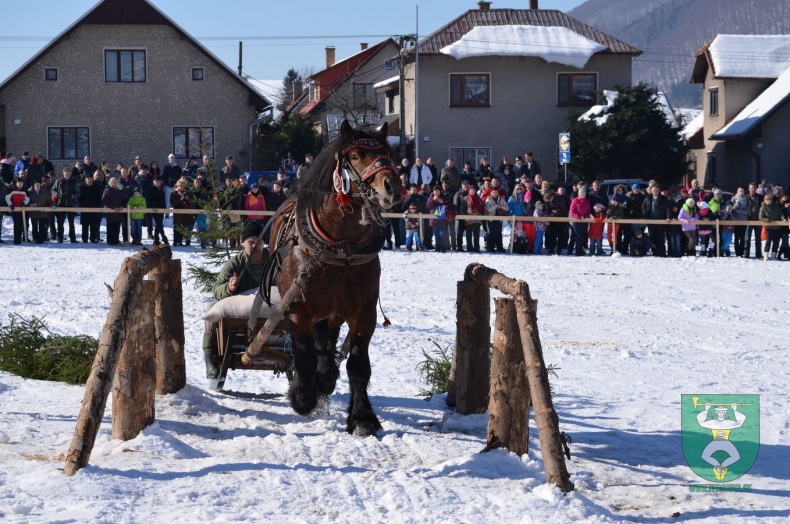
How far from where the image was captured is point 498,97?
42.2 m

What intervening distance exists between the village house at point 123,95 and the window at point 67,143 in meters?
0.04

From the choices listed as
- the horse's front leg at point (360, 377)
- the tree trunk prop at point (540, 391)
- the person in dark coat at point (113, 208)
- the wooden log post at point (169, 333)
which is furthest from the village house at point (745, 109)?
the tree trunk prop at point (540, 391)

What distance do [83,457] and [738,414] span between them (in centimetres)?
451

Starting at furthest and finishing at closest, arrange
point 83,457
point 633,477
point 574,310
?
point 574,310 < point 633,477 < point 83,457

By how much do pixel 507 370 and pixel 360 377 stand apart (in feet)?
4.09

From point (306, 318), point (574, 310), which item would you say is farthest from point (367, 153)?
point (574, 310)

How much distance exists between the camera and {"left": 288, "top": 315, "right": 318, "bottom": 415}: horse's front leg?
7.37m

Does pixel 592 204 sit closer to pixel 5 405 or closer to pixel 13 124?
pixel 5 405

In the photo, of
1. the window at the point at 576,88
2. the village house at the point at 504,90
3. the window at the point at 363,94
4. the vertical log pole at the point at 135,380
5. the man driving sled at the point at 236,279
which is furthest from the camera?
the window at the point at 363,94

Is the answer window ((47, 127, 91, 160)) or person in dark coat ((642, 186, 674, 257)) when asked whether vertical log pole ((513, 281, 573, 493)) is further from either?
window ((47, 127, 91, 160))

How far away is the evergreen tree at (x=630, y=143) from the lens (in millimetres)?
38031

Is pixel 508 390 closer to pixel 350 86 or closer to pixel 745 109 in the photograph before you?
pixel 745 109

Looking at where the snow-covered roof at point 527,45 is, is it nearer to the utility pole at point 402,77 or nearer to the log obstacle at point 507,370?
the utility pole at point 402,77

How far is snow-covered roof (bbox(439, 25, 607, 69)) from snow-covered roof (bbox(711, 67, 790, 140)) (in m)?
6.16
